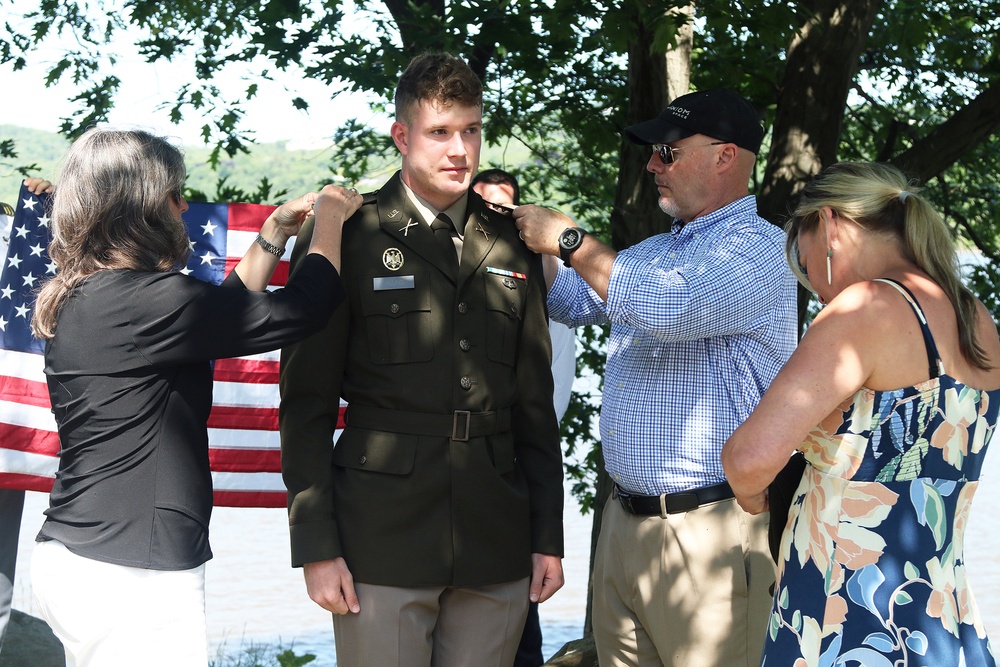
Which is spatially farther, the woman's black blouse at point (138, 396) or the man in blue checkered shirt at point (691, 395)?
the man in blue checkered shirt at point (691, 395)

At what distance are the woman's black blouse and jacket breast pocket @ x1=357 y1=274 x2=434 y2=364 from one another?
28cm

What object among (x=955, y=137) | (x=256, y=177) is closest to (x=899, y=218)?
(x=955, y=137)

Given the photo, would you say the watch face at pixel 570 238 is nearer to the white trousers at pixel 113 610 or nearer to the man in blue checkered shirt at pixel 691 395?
the man in blue checkered shirt at pixel 691 395

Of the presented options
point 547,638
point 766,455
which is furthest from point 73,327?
point 547,638

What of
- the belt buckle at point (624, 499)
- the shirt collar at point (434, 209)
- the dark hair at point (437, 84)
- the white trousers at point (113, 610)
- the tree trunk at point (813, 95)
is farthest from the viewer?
the tree trunk at point (813, 95)

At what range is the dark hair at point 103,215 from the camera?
2.45 meters

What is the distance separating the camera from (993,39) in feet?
21.1

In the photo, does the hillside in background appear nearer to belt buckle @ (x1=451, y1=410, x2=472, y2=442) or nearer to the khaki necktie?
the khaki necktie

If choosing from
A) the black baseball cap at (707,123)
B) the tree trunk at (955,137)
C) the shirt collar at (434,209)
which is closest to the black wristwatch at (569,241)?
the shirt collar at (434,209)

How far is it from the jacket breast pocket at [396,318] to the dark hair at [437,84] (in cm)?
45

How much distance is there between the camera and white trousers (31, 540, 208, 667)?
2.38m

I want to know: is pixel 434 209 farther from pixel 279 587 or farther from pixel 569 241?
pixel 279 587

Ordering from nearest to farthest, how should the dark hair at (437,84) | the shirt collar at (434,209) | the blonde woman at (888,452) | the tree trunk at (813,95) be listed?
the blonde woman at (888,452)
the dark hair at (437,84)
the shirt collar at (434,209)
the tree trunk at (813,95)

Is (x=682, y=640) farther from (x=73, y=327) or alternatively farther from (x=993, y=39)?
(x=993, y=39)
